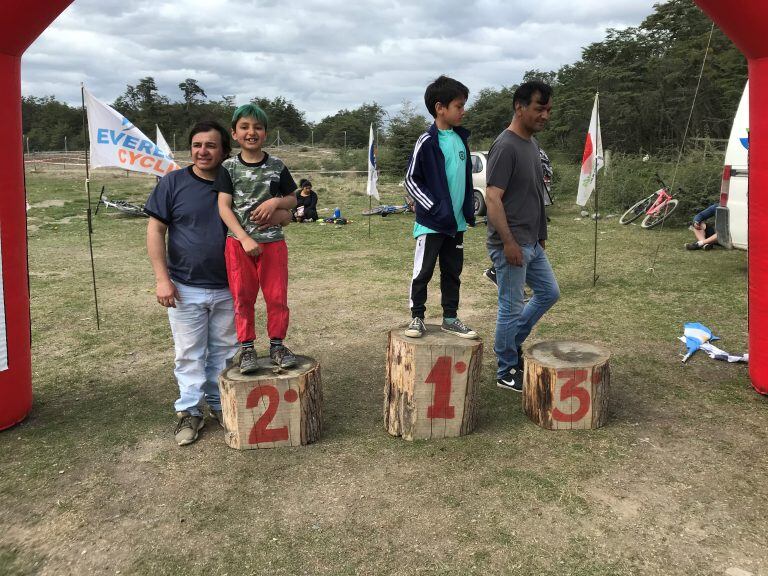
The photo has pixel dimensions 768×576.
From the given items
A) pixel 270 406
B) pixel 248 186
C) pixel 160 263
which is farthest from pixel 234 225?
pixel 270 406

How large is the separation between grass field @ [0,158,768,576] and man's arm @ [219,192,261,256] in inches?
48.0

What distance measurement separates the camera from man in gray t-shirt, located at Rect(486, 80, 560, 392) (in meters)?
3.93

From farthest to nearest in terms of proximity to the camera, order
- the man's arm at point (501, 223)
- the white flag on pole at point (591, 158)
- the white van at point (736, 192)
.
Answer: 1. the white flag on pole at point (591, 158)
2. the white van at point (736, 192)
3. the man's arm at point (501, 223)

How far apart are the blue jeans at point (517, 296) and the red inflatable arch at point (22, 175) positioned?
1.39 m

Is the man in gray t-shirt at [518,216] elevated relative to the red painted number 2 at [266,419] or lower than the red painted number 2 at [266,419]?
elevated

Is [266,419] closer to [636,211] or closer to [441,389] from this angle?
[441,389]

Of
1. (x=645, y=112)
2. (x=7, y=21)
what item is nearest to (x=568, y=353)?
(x=7, y=21)

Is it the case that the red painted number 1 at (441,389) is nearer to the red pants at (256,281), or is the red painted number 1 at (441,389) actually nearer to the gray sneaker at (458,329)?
the gray sneaker at (458,329)

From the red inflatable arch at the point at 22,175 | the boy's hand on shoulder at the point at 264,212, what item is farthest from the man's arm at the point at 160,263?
the red inflatable arch at the point at 22,175

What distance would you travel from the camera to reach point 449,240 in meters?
3.89

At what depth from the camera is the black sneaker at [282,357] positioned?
12.0ft

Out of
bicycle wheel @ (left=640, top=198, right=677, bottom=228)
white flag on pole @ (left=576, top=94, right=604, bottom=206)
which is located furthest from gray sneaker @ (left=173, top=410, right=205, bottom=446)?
bicycle wheel @ (left=640, top=198, right=677, bottom=228)

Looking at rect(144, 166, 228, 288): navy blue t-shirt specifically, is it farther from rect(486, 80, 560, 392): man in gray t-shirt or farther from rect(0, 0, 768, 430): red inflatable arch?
rect(486, 80, 560, 392): man in gray t-shirt

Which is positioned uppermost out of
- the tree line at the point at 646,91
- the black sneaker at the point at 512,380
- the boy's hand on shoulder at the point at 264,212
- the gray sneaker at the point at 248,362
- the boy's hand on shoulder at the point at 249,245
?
the tree line at the point at 646,91
